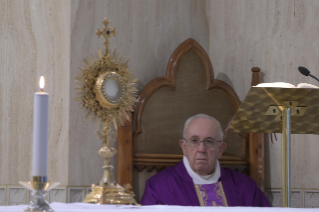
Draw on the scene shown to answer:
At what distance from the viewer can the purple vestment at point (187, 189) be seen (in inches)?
155

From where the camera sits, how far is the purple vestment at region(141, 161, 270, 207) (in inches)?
155

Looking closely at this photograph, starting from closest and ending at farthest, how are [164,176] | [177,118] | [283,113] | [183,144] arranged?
1. [283,113]
2. [164,176]
3. [183,144]
4. [177,118]

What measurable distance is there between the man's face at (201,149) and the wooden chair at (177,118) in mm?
164

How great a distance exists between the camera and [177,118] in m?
4.32

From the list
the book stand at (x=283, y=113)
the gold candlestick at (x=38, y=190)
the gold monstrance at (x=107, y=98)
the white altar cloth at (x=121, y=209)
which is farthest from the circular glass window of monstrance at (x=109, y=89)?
the book stand at (x=283, y=113)

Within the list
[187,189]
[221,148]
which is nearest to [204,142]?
[221,148]

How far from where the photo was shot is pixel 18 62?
13.5ft

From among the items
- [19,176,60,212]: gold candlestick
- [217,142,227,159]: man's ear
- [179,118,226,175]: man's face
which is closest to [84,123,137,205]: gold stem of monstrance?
[19,176,60,212]: gold candlestick

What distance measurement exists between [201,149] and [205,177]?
0.27m

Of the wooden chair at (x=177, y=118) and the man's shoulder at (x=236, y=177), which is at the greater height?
the wooden chair at (x=177, y=118)

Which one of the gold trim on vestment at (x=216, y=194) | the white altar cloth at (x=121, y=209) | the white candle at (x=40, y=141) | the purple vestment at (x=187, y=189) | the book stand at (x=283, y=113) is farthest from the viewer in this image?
the gold trim on vestment at (x=216, y=194)

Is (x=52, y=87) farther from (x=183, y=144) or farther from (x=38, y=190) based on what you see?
(x=38, y=190)

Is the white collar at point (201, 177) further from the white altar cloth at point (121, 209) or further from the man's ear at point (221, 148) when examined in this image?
the white altar cloth at point (121, 209)

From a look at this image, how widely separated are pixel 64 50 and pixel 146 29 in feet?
2.65
